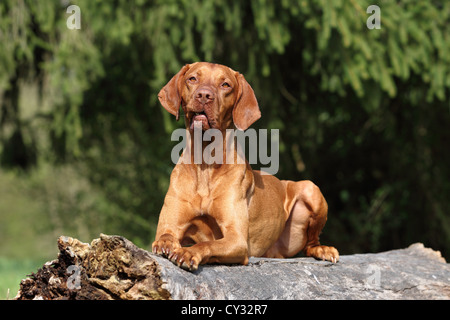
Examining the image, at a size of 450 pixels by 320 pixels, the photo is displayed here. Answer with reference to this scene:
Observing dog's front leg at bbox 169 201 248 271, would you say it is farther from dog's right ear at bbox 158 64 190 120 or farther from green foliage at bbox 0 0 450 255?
green foliage at bbox 0 0 450 255

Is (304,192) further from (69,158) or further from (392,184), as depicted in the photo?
(69,158)

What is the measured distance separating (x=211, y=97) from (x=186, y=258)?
1145 mm

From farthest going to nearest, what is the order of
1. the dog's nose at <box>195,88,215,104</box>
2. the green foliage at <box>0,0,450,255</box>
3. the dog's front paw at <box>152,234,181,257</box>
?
the green foliage at <box>0,0,450,255</box> < the dog's nose at <box>195,88,215,104</box> < the dog's front paw at <box>152,234,181,257</box>

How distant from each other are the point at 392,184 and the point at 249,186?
673 cm

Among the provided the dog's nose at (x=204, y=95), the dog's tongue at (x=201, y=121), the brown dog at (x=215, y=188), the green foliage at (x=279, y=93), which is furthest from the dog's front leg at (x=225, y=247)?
the green foliage at (x=279, y=93)

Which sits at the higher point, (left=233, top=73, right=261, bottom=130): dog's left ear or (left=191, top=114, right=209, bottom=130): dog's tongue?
(left=233, top=73, right=261, bottom=130): dog's left ear

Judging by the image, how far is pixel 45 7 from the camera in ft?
26.1

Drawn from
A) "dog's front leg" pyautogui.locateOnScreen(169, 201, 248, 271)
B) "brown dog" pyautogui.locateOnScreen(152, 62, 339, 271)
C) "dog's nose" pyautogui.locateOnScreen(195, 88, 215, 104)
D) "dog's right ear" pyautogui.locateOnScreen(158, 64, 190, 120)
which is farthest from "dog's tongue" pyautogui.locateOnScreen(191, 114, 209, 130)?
"dog's front leg" pyautogui.locateOnScreen(169, 201, 248, 271)

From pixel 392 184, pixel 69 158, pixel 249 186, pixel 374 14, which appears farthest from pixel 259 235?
pixel 69 158

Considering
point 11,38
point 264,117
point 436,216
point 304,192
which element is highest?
point 11,38

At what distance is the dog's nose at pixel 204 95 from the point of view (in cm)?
384

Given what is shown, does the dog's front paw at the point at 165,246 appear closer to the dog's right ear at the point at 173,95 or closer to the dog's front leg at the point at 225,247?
the dog's front leg at the point at 225,247

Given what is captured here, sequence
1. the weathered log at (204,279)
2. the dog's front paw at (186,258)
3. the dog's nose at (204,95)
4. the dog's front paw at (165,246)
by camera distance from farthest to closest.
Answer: the dog's nose at (204,95), the dog's front paw at (165,246), the dog's front paw at (186,258), the weathered log at (204,279)

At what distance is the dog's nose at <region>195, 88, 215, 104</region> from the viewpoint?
12.6 ft
